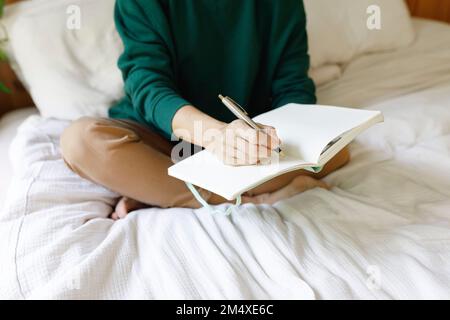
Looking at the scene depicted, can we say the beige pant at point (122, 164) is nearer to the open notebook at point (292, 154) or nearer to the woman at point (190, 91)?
the woman at point (190, 91)

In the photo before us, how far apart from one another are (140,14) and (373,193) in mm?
567

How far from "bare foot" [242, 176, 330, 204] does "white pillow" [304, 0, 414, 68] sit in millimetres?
488

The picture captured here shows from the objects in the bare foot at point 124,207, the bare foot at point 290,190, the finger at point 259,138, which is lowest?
the bare foot at point 290,190

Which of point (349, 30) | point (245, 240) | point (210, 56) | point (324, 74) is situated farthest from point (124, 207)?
point (349, 30)

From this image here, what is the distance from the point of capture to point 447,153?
947 mm

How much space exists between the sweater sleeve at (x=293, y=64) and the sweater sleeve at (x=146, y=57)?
243 millimetres

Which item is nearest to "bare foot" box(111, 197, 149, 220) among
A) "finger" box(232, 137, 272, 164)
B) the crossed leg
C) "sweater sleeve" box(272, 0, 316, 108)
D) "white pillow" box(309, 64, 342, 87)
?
the crossed leg

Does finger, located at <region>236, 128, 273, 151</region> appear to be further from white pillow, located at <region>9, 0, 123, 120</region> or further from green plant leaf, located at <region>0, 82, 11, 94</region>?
green plant leaf, located at <region>0, 82, 11, 94</region>

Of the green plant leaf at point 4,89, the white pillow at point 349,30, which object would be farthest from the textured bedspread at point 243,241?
the white pillow at point 349,30

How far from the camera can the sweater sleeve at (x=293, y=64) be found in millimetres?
1017

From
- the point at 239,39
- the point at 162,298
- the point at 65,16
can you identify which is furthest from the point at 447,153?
the point at 65,16

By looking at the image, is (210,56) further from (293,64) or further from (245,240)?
(245,240)

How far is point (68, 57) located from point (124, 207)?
0.45 m

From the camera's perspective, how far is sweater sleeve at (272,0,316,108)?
1.02m
